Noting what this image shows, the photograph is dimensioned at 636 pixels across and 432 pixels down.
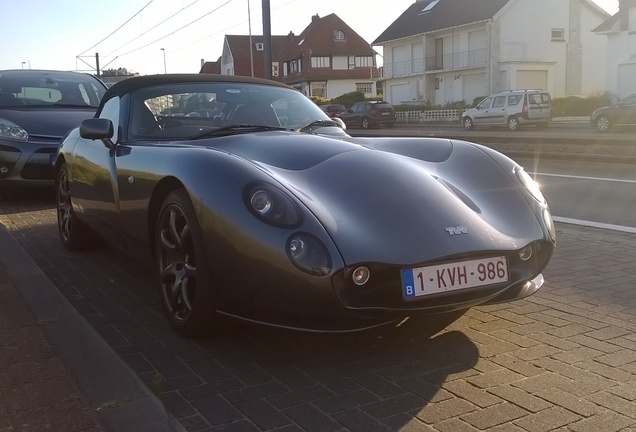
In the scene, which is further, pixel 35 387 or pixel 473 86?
pixel 473 86

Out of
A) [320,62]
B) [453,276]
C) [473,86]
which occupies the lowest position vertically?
[453,276]

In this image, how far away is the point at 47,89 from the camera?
979 cm

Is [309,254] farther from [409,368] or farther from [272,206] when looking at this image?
[409,368]

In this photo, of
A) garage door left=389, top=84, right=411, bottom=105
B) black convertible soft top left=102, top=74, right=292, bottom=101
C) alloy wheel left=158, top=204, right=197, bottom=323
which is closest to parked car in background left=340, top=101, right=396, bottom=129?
garage door left=389, top=84, right=411, bottom=105

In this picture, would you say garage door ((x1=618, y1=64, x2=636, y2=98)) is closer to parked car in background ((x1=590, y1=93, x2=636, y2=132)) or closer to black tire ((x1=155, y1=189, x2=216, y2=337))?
parked car in background ((x1=590, y1=93, x2=636, y2=132))

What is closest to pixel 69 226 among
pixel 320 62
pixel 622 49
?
pixel 622 49

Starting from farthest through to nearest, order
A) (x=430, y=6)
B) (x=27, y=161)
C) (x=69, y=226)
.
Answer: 1. (x=430, y=6)
2. (x=27, y=161)
3. (x=69, y=226)

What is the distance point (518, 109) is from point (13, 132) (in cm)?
2477

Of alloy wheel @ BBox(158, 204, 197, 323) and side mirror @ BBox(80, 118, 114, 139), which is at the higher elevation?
side mirror @ BBox(80, 118, 114, 139)

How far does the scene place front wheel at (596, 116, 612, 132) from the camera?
2299 centimetres

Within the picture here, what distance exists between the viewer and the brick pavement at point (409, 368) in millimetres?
2781

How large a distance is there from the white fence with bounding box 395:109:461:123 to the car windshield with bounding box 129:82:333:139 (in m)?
37.8

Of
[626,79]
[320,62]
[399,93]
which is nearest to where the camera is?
[626,79]

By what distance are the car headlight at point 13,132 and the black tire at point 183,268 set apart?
5.44 m
